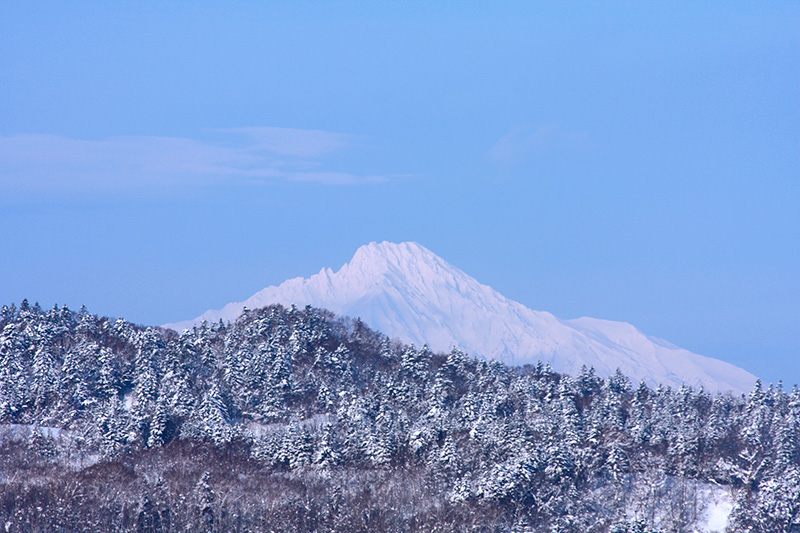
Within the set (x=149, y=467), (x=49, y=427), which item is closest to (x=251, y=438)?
(x=149, y=467)

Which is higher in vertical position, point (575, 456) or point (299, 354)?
point (299, 354)

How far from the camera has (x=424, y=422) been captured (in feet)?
356

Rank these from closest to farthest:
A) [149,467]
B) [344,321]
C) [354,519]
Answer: [354,519] → [149,467] → [344,321]

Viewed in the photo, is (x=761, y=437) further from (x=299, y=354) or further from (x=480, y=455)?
(x=299, y=354)

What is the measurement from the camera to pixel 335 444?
340 ft

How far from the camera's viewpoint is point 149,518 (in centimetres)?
8288

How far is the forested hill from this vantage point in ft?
287

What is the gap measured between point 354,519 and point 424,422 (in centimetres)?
2441

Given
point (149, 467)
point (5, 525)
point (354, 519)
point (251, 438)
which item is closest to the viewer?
point (5, 525)

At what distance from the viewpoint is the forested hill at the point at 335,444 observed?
8744 cm

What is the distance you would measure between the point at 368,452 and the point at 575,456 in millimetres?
22112

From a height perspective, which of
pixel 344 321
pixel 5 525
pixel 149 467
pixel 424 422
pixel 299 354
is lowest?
pixel 5 525

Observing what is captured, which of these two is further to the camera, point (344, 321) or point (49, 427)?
point (344, 321)

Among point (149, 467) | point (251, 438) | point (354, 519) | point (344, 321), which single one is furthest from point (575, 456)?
point (344, 321)
